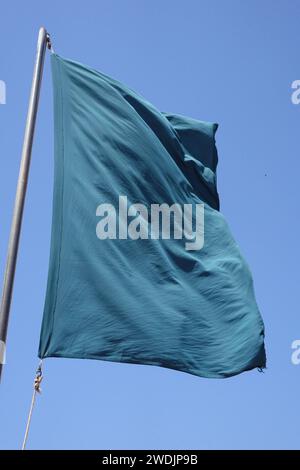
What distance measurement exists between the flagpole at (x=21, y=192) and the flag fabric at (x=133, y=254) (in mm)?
620

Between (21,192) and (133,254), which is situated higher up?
(21,192)

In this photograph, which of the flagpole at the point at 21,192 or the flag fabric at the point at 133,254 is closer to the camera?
the flagpole at the point at 21,192

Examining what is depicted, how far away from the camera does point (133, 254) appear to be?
10.2 metres

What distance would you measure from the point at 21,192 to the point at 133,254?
1739 mm

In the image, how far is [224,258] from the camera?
1126 cm

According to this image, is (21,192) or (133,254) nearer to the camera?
(21,192)

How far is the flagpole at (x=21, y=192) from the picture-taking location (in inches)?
326

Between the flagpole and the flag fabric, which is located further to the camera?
the flag fabric

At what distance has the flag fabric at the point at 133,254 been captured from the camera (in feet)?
30.9

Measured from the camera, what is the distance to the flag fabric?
30.9 feet

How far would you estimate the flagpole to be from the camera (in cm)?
829

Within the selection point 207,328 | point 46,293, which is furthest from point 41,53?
point 207,328

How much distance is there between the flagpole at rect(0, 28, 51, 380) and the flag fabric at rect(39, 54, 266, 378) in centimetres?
62
